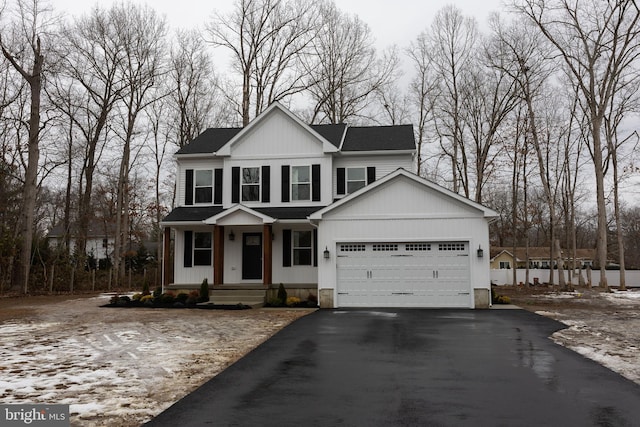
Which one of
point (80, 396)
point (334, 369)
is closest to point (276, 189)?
point (334, 369)

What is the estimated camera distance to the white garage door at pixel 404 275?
648 inches

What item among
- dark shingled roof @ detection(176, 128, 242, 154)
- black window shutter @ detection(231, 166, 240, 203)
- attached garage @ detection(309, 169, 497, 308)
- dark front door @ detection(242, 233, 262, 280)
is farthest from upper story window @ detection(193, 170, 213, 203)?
attached garage @ detection(309, 169, 497, 308)

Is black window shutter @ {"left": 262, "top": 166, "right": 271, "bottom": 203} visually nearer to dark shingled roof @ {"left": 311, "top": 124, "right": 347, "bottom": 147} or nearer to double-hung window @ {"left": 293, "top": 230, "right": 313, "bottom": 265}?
double-hung window @ {"left": 293, "top": 230, "right": 313, "bottom": 265}

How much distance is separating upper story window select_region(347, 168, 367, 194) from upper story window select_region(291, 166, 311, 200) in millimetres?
1726

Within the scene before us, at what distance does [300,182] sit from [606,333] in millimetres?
12594

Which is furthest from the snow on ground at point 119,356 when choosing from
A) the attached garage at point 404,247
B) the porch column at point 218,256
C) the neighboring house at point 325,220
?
the porch column at point 218,256

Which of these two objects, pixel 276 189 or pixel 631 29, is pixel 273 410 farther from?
pixel 631 29

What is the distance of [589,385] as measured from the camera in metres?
6.54

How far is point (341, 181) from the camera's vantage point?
814 inches

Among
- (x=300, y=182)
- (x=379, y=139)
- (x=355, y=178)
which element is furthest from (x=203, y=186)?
(x=379, y=139)

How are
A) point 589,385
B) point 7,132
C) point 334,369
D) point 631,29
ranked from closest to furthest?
1. point 589,385
2. point 334,369
3. point 631,29
4. point 7,132

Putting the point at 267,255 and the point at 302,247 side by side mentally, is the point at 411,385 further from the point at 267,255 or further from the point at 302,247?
the point at 302,247

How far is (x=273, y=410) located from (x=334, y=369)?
2207mm

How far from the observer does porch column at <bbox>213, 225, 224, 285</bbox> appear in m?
18.9
